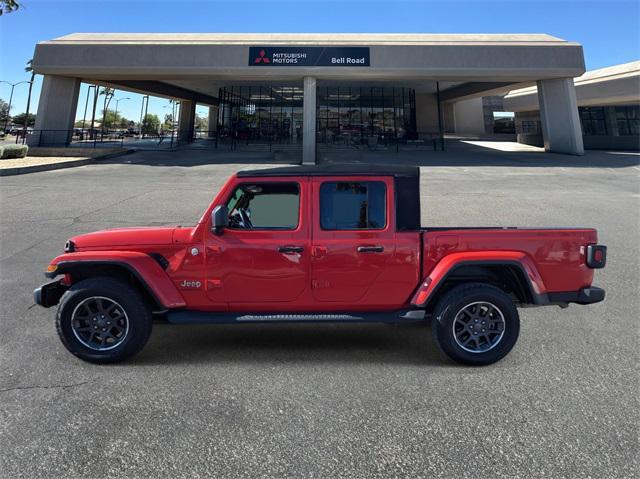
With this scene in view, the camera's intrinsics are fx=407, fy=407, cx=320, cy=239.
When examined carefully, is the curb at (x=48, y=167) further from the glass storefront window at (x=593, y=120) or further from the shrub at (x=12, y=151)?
the glass storefront window at (x=593, y=120)

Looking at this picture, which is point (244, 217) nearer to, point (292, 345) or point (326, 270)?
point (326, 270)

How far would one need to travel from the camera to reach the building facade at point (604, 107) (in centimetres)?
3092

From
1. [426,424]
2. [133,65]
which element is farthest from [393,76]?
[426,424]

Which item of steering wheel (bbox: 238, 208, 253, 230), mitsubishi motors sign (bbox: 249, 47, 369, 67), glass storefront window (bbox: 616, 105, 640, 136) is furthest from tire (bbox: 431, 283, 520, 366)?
glass storefront window (bbox: 616, 105, 640, 136)

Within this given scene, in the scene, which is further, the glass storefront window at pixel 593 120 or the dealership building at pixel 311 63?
the glass storefront window at pixel 593 120

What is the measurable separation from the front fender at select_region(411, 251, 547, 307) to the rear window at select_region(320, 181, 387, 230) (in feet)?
2.11

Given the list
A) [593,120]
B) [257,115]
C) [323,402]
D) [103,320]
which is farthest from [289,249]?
[593,120]

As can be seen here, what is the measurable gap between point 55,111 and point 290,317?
99.6ft

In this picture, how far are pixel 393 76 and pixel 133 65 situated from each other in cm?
1633

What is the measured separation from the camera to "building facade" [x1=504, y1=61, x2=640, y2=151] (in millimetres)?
30922

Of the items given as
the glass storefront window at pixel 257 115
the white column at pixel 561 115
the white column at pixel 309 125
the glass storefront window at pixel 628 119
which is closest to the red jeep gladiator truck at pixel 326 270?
the white column at pixel 309 125

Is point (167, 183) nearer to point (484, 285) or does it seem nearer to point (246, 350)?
point (246, 350)

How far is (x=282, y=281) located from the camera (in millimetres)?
3660

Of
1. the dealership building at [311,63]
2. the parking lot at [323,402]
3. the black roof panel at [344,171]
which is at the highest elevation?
the dealership building at [311,63]
